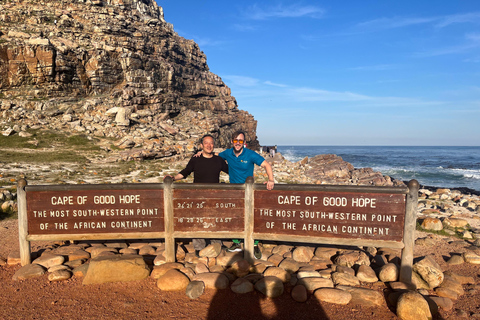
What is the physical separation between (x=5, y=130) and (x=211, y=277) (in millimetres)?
30659

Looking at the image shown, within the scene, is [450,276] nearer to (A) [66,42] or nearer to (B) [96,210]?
(B) [96,210]

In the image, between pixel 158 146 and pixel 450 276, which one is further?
pixel 158 146

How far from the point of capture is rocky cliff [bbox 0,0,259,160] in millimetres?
30766

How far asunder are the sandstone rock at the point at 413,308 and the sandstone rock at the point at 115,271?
13.5ft

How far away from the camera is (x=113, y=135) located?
3036cm

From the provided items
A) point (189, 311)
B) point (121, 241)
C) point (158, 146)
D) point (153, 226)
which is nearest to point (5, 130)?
point (158, 146)

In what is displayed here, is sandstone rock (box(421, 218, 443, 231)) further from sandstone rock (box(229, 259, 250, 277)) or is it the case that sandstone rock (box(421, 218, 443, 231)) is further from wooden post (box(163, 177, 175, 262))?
wooden post (box(163, 177, 175, 262))

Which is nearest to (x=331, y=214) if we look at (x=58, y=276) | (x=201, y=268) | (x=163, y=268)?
(x=201, y=268)

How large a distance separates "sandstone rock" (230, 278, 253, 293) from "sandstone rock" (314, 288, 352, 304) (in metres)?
1.06

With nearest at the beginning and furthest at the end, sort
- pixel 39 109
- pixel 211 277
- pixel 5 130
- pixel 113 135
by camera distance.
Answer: pixel 211 277
pixel 5 130
pixel 113 135
pixel 39 109

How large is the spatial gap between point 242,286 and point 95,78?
44802mm

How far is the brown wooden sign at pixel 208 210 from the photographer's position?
533 cm

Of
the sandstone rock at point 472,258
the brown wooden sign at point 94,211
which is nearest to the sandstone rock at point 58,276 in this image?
the brown wooden sign at point 94,211

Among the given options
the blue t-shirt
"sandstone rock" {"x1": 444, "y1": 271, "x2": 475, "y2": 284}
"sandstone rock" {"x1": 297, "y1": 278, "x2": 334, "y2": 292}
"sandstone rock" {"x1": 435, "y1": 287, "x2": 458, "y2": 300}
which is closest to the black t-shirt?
the blue t-shirt
